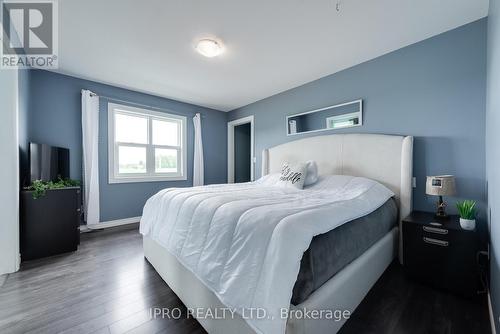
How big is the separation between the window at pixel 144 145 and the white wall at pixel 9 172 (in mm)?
1471

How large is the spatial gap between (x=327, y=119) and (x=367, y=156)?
2.87 ft

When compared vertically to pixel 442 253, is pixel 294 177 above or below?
above

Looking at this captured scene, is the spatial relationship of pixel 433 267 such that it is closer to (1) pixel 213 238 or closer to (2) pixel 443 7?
(1) pixel 213 238

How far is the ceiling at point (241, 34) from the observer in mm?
1793

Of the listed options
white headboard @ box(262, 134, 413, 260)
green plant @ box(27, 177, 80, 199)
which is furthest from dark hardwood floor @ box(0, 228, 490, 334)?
white headboard @ box(262, 134, 413, 260)

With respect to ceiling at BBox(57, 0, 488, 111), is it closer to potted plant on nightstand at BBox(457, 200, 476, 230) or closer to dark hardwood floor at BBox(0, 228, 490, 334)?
potted plant on nightstand at BBox(457, 200, 476, 230)

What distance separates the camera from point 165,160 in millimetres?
4176

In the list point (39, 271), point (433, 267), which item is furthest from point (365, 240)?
point (39, 271)

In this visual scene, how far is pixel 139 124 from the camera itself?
3.86 metres

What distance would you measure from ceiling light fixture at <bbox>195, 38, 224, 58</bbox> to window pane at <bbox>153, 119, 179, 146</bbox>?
2.10 metres

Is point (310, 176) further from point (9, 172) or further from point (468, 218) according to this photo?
point (9, 172)

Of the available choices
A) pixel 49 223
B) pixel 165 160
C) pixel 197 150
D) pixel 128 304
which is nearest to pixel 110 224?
pixel 49 223

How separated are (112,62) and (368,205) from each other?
3445 millimetres

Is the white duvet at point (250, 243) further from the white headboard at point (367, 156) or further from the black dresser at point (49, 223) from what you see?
the black dresser at point (49, 223)
